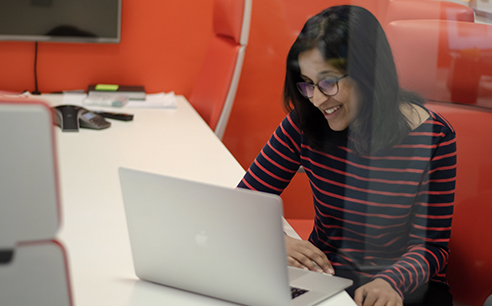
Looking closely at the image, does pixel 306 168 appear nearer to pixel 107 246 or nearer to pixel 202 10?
pixel 107 246

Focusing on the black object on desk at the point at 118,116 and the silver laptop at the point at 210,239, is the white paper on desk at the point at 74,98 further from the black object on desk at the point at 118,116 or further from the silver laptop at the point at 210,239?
the silver laptop at the point at 210,239

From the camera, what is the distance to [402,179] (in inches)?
41.4

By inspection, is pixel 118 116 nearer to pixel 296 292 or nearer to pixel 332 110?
pixel 332 110

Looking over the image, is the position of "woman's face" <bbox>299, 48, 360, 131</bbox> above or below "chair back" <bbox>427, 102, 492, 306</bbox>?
above

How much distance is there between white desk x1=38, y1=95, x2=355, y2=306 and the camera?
2.30 ft

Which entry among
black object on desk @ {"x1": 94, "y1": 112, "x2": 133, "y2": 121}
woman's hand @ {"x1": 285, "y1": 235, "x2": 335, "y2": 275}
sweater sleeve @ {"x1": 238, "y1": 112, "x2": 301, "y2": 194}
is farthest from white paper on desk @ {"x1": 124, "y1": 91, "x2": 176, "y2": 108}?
woman's hand @ {"x1": 285, "y1": 235, "x2": 335, "y2": 275}

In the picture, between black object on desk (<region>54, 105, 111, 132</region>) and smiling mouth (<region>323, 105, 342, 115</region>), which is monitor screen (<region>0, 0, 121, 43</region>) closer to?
black object on desk (<region>54, 105, 111, 132</region>)

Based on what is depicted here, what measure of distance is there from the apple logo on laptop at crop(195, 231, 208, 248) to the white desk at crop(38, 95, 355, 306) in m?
0.09

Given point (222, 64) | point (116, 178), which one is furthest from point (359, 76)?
point (222, 64)

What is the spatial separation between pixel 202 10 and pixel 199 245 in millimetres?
1726

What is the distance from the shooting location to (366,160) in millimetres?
1065

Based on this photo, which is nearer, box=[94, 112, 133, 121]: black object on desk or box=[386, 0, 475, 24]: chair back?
box=[386, 0, 475, 24]: chair back

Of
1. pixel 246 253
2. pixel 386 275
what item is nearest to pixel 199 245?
pixel 246 253

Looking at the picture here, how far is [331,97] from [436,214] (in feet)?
1.09
